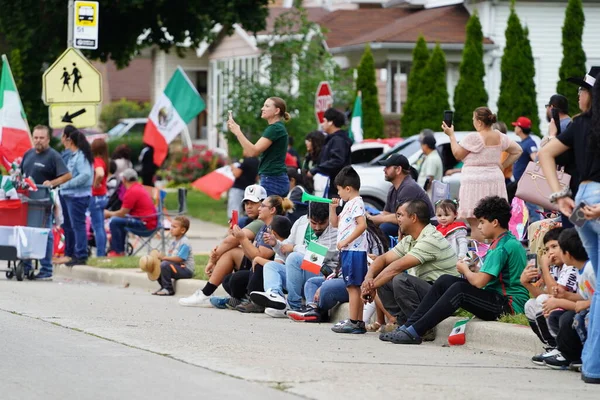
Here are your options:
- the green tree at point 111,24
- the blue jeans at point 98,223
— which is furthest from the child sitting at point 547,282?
the green tree at point 111,24

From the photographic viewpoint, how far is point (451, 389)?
8.01 meters

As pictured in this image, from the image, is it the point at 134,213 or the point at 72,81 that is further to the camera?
the point at 134,213

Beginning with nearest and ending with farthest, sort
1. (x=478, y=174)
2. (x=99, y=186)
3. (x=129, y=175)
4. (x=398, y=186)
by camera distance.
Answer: (x=398, y=186) → (x=478, y=174) → (x=129, y=175) → (x=99, y=186)

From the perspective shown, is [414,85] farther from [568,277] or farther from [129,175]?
[568,277]

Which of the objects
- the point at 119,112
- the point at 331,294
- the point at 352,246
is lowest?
the point at 119,112

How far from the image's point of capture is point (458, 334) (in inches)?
414

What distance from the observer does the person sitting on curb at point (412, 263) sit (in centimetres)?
1081

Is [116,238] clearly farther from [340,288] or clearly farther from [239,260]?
[340,288]

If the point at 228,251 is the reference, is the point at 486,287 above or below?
above

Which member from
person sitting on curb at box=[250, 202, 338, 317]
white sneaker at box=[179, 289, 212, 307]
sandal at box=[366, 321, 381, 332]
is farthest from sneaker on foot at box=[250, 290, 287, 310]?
sandal at box=[366, 321, 381, 332]

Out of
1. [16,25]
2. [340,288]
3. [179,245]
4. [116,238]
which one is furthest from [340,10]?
[340,288]

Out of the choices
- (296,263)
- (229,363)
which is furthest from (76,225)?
(229,363)

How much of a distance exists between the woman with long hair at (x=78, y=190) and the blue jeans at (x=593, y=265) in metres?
10.3

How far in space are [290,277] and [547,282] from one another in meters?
4.04
